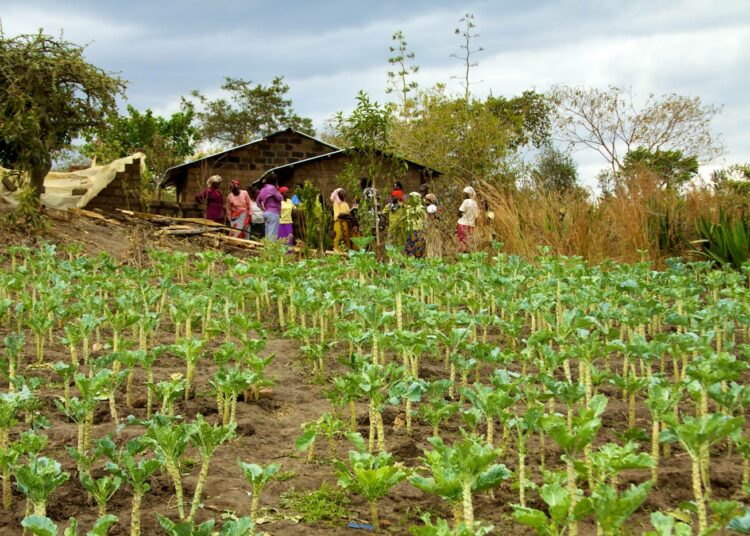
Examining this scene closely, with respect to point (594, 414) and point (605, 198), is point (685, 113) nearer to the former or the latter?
point (605, 198)

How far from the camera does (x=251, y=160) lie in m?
25.0

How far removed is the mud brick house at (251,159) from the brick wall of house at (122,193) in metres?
3.41

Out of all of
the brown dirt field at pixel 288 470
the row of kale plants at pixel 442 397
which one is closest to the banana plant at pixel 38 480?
the row of kale plants at pixel 442 397

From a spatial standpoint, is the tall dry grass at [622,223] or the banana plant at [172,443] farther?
the tall dry grass at [622,223]

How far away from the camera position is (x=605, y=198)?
12594 mm

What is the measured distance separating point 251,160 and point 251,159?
0.03 metres

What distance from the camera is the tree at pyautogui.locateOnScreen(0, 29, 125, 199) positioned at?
13484 millimetres

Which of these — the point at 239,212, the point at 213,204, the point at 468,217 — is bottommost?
the point at 468,217

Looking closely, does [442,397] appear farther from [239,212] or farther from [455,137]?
[455,137]

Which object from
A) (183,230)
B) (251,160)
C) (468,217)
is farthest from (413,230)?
(251,160)

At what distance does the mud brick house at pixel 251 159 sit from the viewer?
973 inches

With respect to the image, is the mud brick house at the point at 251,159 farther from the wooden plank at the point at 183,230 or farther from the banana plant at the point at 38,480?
the banana plant at the point at 38,480

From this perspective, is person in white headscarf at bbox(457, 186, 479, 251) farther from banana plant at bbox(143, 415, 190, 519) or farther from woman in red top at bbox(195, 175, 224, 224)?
banana plant at bbox(143, 415, 190, 519)

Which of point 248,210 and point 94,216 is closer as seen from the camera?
point 94,216
